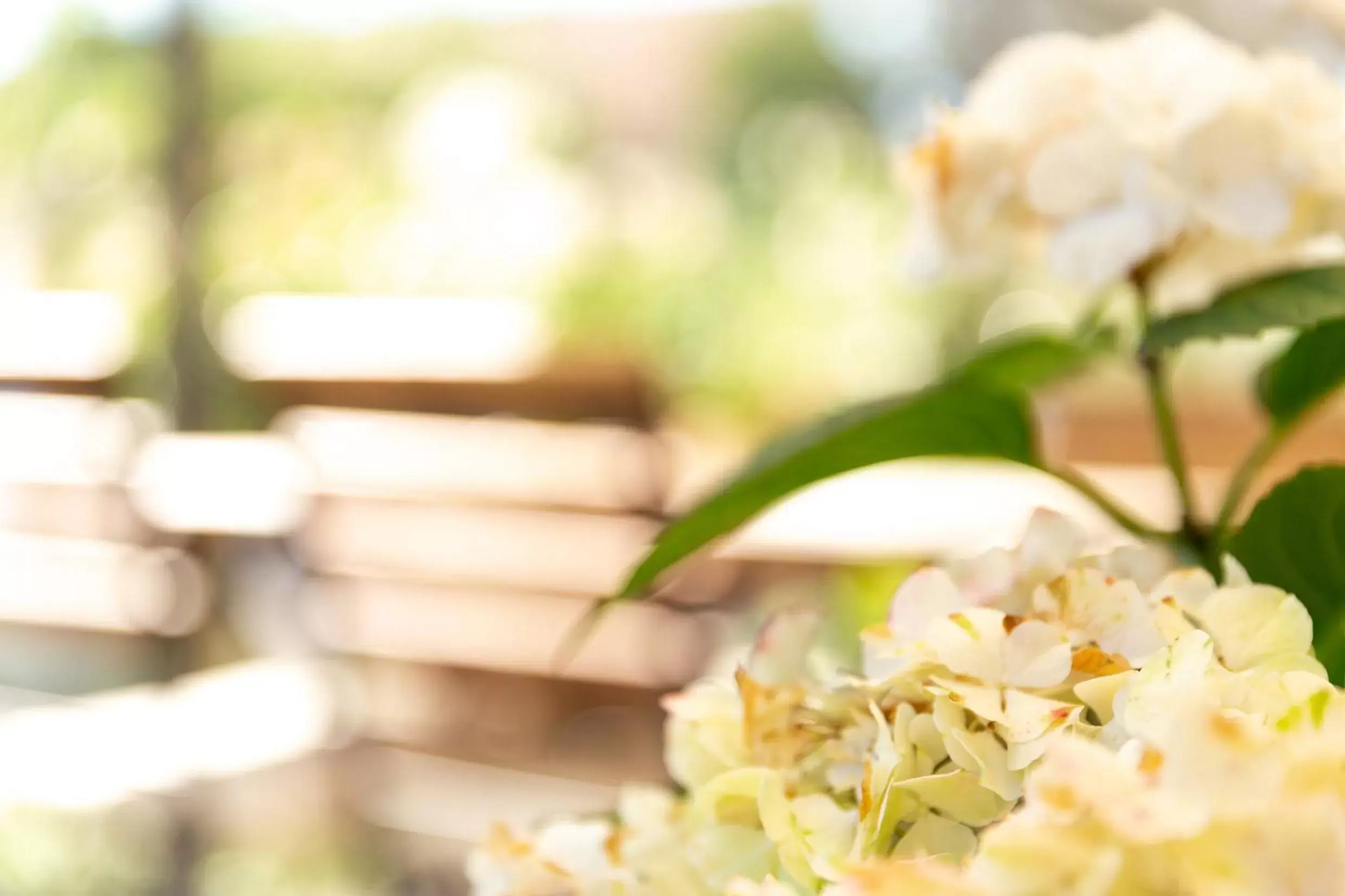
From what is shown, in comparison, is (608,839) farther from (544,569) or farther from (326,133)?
(326,133)

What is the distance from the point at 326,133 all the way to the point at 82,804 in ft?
6.16

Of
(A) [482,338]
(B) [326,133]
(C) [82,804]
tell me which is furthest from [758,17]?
(C) [82,804]

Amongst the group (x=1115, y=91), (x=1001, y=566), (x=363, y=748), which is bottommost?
(x=363, y=748)

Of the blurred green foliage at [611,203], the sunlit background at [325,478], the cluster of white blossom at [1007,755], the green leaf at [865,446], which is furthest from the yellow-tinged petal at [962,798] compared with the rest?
the blurred green foliage at [611,203]

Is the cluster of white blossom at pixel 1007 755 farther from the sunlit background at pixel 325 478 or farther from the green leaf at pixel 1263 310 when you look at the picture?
the sunlit background at pixel 325 478

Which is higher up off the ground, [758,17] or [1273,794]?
[758,17]

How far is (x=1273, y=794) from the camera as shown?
0.17m

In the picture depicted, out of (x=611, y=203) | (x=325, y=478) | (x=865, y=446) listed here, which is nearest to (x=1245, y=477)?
(x=865, y=446)

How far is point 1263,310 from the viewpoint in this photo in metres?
0.37

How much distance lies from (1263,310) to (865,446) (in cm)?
11

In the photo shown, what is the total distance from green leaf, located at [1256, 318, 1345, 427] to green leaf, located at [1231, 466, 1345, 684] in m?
0.08

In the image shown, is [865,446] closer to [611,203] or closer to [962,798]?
[962,798]

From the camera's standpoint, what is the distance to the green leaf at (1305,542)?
32cm

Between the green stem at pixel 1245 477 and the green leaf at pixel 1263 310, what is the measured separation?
0.06 m
